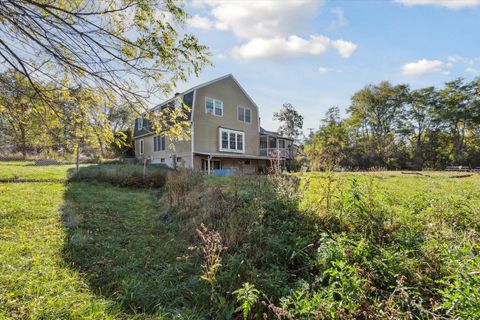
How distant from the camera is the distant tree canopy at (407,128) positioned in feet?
89.0

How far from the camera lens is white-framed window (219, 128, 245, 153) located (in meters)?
17.8

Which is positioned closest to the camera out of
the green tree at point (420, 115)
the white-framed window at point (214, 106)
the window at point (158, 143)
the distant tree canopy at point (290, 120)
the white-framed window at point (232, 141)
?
the white-framed window at point (214, 106)

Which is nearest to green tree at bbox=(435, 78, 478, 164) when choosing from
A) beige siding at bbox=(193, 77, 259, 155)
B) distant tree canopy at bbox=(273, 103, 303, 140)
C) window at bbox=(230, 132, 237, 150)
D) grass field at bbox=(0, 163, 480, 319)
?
distant tree canopy at bbox=(273, 103, 303, 140)

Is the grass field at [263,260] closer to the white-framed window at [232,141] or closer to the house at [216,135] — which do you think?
the house at [216,135]

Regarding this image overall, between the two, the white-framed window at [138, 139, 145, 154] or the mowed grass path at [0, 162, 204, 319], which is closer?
the mowed grass path at [0, 162, 204, 319]

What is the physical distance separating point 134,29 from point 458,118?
37067mm

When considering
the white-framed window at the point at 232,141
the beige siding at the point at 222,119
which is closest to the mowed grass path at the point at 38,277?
the beige siding at the point at 222,119

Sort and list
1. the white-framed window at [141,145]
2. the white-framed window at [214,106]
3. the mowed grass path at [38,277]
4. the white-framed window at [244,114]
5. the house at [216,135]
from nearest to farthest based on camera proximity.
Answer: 1. the mowed grass path at [38,277]
2. the house at [216,135]
3. the white-framed window at [214,106]
4. the white-framed window at [244,114]
5. the white-framed window at [141,145]

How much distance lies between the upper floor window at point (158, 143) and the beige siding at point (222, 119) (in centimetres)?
392

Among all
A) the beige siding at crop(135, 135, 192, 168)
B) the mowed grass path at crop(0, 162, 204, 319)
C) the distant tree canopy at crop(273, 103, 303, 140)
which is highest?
the distant tree canopy at crop(273, 103, 303, 140)

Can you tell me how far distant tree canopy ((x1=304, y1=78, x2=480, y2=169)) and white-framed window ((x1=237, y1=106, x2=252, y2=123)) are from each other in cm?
844

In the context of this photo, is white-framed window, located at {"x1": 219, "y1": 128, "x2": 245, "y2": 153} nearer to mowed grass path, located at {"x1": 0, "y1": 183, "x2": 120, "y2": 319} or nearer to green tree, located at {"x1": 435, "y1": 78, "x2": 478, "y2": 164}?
mowed grass path, located at {"x1": 0, "y1": 183, "x2": 120, "y2": 319}

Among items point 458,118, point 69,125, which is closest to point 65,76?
point 69,125

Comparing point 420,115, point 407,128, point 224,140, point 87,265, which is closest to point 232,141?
point 224,140
